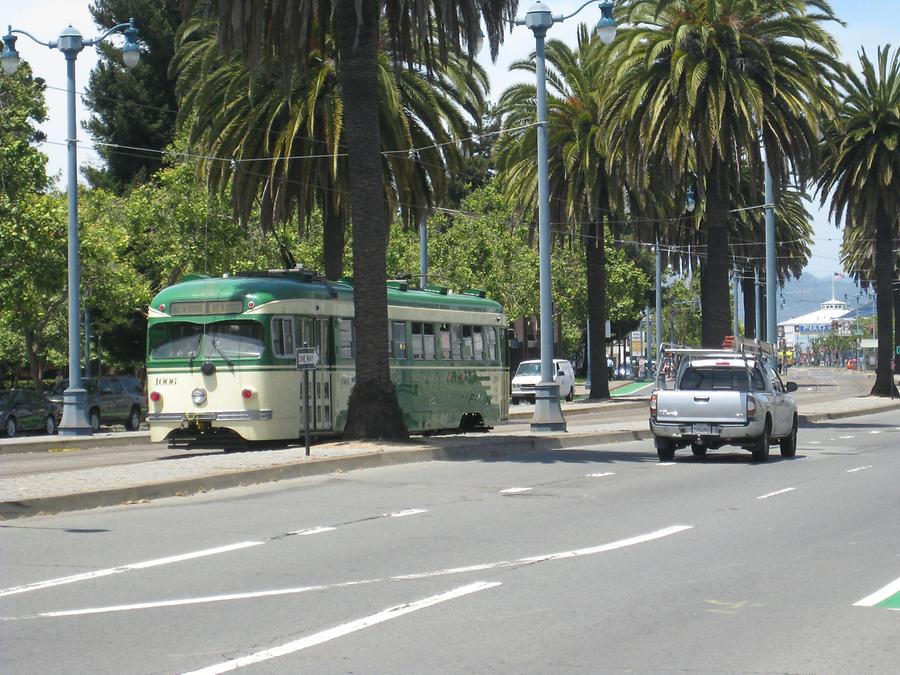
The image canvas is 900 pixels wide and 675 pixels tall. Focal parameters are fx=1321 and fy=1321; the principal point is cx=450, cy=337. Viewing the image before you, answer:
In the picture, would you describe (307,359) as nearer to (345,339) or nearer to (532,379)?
(345,339)

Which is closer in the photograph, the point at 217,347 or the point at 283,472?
the point at 283,472

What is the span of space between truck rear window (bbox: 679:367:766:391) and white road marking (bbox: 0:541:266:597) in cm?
1291

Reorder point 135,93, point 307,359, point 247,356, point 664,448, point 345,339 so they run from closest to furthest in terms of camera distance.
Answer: point 307,359 < point 664,448 < point 247,356 < point 345,339 < point 135,93

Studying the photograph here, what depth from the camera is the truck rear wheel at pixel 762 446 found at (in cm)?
2344

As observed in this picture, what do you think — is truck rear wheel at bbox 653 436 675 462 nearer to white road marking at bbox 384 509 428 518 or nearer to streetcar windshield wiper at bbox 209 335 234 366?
streetcar windshield wiper at bbox 209 335 234 366

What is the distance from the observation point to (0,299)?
39.8 meters

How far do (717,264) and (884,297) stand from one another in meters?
20.8

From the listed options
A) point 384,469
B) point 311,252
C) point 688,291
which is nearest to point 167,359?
point 384,469

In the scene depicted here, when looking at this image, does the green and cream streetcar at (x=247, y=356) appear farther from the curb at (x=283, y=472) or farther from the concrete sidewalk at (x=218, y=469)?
the curb at (x=283, y=472)

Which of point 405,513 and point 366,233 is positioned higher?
point 366,233

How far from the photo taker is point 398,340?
2955 cm

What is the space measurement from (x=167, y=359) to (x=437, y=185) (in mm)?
10689

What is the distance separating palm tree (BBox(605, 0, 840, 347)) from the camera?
3500cm

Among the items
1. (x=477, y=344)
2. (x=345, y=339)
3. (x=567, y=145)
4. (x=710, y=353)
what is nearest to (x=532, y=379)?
(x=567, y=145)
